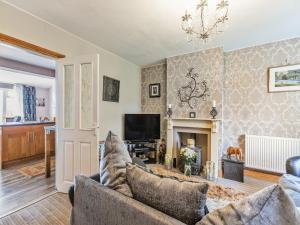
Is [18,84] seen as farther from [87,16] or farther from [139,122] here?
[87,16]

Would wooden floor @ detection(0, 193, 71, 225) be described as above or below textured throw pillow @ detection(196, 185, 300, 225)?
below

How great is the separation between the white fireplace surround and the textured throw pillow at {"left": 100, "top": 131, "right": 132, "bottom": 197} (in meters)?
2.53

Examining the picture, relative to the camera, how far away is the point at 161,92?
446 cm

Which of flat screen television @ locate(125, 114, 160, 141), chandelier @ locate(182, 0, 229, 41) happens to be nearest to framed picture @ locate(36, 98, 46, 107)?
flat screen television @ locate(125, 114, 160, 141)

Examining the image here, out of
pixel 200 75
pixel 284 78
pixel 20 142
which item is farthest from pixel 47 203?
pixel 284 78

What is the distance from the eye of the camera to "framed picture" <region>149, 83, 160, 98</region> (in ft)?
14.8

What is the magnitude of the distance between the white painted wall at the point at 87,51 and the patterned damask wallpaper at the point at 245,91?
114 centimetres

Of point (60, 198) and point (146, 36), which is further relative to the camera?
point (146, 36)

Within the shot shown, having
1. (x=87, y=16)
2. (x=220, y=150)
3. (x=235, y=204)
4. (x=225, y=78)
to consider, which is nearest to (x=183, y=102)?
(x=225, y=78)

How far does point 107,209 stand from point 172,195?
0.47 m

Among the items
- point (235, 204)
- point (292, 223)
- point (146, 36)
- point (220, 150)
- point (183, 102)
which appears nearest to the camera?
point (292, 223)

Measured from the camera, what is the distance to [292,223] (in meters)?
0.59

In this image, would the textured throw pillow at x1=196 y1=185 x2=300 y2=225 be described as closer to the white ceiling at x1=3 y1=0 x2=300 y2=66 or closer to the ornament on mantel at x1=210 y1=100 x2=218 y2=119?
the white ceiling at x1=3 y1=0 x2=300 y2=66

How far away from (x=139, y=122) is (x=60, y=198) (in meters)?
2.27
